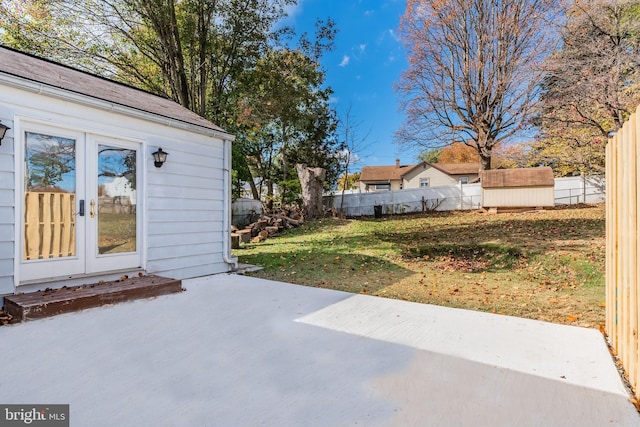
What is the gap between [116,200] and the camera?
4.30 meters

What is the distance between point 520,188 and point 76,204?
13.9 metres

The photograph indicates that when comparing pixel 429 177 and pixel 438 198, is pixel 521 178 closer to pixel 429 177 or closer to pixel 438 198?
pixel 438 198

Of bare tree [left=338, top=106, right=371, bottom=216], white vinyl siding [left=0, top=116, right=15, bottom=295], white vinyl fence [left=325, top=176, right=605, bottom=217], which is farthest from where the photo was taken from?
bare tree [left=338, top=106, right=371, bottom=216]

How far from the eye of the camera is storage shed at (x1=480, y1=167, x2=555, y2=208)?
12625 millimetres

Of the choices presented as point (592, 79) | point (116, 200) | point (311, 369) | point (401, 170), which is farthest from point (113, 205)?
point (401, 170)

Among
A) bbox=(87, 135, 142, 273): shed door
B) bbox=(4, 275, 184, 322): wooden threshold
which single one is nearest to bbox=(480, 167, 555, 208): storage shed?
bbox=(4, 275, 184, 322): wooden threshold

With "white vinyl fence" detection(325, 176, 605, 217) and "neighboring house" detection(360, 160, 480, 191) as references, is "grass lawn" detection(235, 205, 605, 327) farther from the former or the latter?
"neighboring house" detection(360, 160, 480, 191)

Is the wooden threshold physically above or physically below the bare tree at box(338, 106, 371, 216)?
below

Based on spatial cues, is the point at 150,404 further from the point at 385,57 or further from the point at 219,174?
the point at 385,57

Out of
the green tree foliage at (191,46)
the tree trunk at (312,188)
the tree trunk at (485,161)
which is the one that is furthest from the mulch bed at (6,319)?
the tree trunk at (485,161)

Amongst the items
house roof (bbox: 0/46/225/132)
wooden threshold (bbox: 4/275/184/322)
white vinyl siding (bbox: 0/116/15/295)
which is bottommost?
wooden threshold (bbox: 4/275/184/322)

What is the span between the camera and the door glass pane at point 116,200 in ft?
13.6
